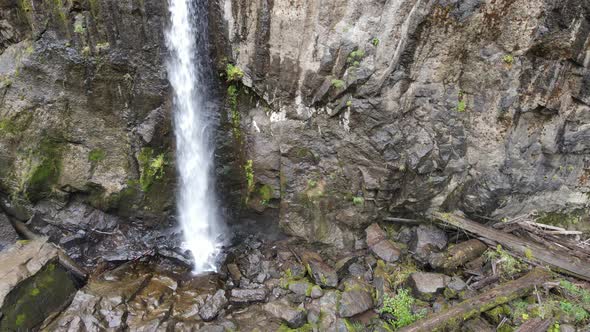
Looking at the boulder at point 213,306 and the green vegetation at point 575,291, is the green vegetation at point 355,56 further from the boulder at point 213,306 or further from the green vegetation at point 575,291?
the green vegetation at point 575,291

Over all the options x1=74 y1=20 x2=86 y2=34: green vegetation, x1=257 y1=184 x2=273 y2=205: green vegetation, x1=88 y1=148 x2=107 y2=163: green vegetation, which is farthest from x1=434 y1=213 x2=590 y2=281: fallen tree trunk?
x1=74 y1=20 x2=86 y2=34: green vegetation

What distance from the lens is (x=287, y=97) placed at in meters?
7.43

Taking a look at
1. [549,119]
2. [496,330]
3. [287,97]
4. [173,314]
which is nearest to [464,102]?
[549,119]

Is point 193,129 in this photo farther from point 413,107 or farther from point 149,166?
point 413,107

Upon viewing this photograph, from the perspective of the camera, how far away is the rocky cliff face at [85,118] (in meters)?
6.56

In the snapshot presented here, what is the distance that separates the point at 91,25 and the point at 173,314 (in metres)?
5.40

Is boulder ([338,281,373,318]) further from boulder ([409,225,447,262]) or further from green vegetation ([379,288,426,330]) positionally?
boulder ([409,225,447,262])

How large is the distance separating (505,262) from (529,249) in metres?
0.52

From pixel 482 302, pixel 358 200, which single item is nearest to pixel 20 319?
pixel 358 200

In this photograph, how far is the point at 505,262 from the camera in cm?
677

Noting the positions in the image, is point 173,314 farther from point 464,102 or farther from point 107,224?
point 464,102

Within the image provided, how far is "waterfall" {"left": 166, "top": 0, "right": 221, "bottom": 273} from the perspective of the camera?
7109 mm

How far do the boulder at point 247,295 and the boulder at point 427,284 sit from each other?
9.12 feet

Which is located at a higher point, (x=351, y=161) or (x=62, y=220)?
(x=351, y=161)
